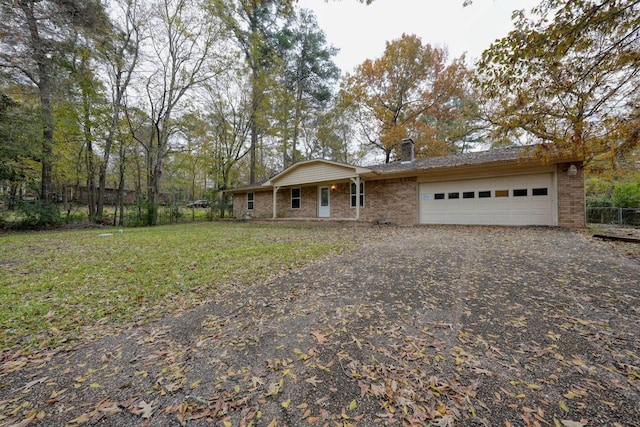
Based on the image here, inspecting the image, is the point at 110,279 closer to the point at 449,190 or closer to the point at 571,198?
the point at 449,190

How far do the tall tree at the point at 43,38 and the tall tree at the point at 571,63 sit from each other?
16.1 meters

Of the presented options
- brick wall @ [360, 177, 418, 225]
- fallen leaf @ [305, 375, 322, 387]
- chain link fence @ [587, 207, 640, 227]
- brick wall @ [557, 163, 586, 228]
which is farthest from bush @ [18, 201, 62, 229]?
chain link fence @ [587, 207, 640, 227]

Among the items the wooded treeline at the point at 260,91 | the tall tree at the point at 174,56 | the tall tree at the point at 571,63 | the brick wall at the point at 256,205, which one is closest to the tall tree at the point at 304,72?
the wooded treeline at the point at 260,91

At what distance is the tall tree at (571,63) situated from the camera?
4.18 metres

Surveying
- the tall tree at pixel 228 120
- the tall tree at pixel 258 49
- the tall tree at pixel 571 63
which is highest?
the tall tree at pixel 258 49

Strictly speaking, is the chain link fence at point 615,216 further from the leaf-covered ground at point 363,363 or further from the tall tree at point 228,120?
the tall tree at point 228,120

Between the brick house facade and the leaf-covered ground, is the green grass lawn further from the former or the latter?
the brick house facade

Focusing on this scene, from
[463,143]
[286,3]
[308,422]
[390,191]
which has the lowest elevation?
[308,422]

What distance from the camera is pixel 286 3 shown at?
445cm

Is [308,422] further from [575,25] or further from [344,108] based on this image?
[344,108]

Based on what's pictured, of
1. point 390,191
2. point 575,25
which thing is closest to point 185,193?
point 390,191

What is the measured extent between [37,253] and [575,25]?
1221cm

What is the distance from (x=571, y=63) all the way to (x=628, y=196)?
43.8 feet

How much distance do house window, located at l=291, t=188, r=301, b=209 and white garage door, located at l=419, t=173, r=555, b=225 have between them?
7.47m
